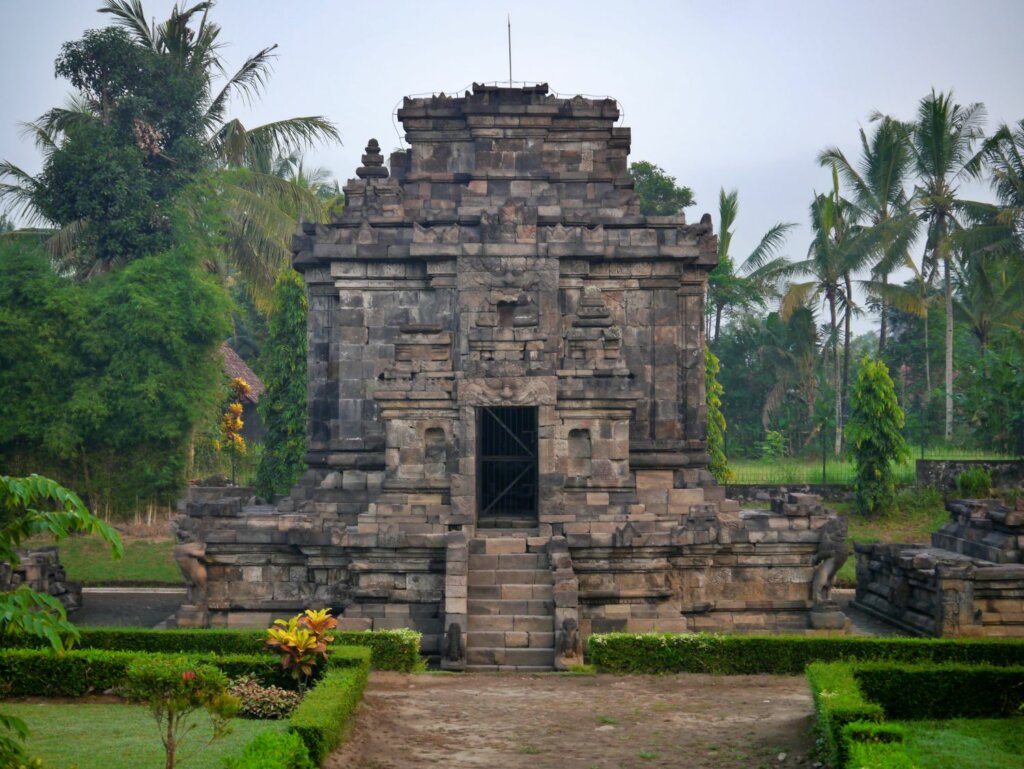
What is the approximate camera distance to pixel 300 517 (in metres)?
24.1

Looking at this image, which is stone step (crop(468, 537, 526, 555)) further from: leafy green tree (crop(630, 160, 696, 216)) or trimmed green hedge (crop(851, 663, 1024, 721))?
leafy green tree (crop(630, 160, 696, 216))

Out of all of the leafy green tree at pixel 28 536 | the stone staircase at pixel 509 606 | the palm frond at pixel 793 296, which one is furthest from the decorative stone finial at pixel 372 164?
the palm frond at pixel 793 296

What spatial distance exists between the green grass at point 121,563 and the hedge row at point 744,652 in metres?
16.0

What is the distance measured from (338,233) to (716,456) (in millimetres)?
17000

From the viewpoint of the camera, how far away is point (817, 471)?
134ft

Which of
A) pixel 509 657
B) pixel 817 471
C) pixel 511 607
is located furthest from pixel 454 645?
pixel 817 471

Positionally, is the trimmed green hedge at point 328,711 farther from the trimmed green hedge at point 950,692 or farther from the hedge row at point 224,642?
the trimmed green hedge at point 950,692

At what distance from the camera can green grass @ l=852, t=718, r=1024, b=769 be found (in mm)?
12531

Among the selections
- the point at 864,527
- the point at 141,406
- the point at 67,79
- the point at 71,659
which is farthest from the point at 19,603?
the point at 67,79

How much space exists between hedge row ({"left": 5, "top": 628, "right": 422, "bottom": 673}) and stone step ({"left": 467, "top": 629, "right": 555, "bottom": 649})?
6.10 ft

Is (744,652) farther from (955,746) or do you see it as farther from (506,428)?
(506,428)

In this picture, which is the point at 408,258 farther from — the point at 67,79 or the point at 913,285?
the point at 913,285

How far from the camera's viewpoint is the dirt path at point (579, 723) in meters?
14.2

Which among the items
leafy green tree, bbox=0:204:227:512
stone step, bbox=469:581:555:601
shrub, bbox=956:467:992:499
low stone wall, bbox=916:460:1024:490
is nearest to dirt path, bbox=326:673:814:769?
stone step, bbox=469:581:555:601
